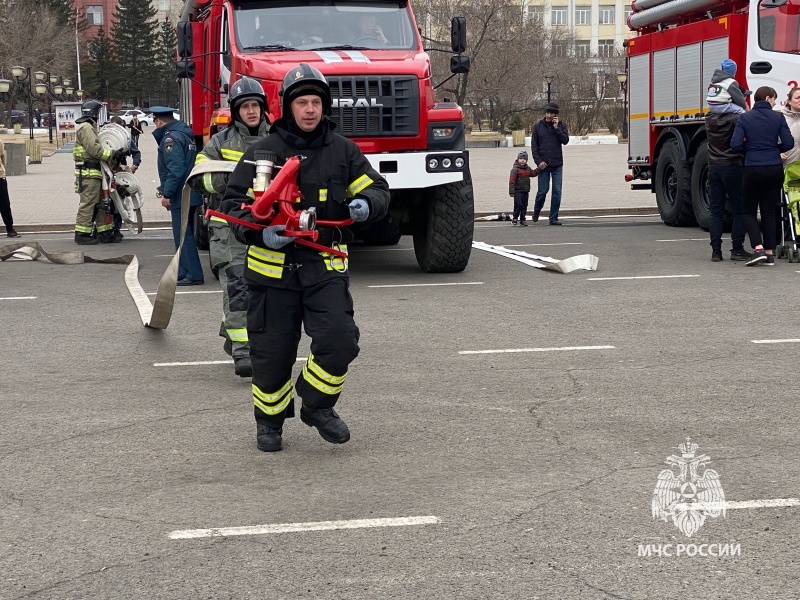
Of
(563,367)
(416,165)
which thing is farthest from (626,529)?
(416,165)

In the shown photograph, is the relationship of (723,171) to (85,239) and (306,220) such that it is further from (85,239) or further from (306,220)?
(306,220)

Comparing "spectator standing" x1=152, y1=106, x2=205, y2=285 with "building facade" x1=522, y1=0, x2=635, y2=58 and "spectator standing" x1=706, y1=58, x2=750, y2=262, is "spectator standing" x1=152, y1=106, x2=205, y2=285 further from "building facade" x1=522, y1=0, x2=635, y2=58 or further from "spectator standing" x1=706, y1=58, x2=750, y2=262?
"building facade" x1=522, y1=0, x2=635, y2=58

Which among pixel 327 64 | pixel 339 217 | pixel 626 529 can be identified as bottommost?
pixel 626 529

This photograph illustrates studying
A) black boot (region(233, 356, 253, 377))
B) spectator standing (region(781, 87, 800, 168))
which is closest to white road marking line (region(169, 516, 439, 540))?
black boot (region(233, 356, 253, 377))

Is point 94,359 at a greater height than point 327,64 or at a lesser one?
lesser

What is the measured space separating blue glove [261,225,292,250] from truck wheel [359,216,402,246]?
6.11m

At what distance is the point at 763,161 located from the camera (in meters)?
12.2

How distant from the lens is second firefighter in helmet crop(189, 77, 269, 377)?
7465 mm

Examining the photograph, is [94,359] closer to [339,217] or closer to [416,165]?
[339,217]

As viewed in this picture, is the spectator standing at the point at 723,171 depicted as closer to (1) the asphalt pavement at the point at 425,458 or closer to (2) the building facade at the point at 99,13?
(1) the asphalt pavement at the point at 425,458

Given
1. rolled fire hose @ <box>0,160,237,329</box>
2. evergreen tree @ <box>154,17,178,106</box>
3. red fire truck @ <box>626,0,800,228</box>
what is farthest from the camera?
evergreen tree @ <box>154,17,178,106</box>

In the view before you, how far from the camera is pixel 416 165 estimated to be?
11.8m

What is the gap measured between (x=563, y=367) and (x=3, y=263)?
822 cm

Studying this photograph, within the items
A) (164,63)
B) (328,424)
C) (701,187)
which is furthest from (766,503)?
(164,63)
